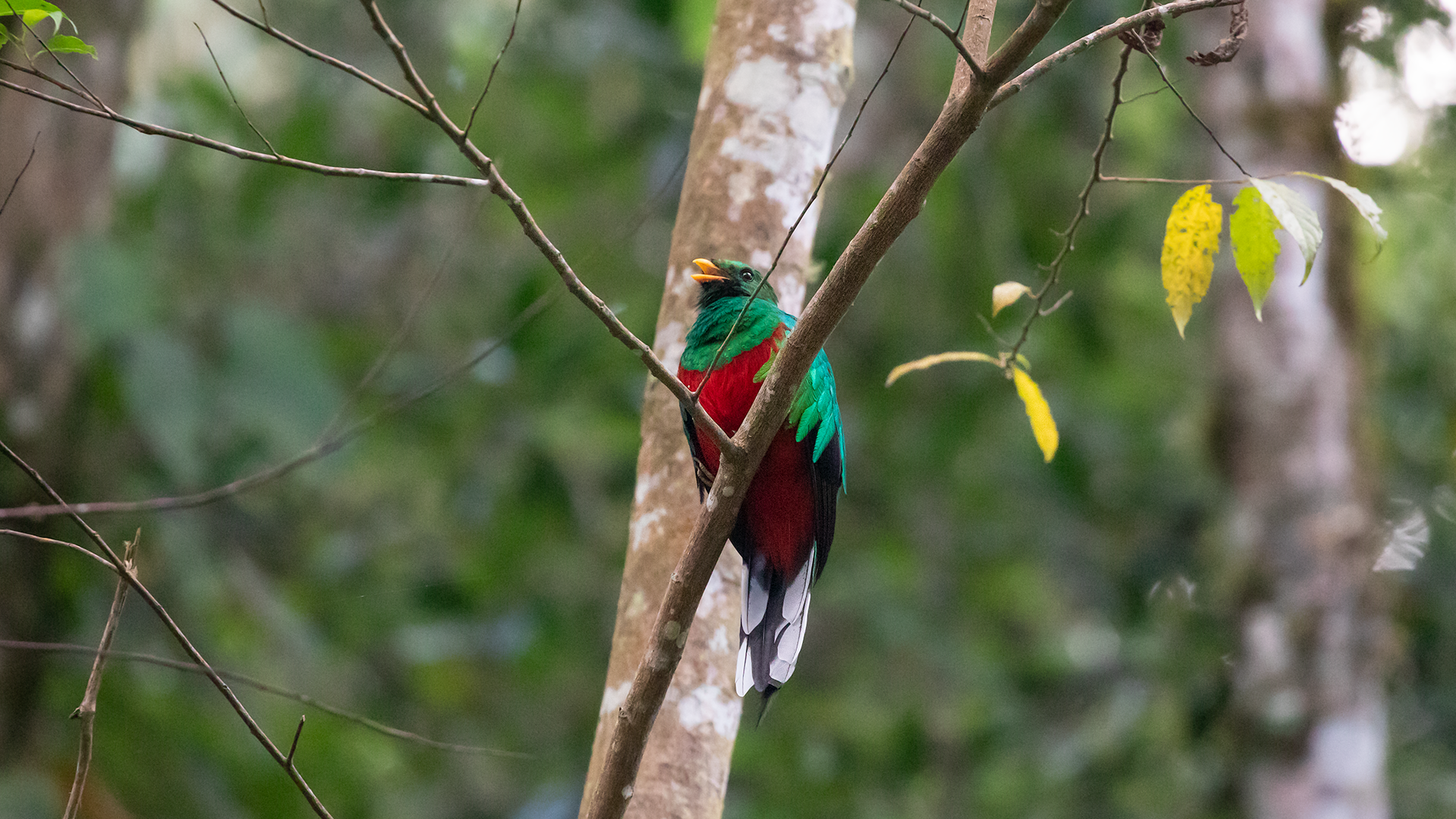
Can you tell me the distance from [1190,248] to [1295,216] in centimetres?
33

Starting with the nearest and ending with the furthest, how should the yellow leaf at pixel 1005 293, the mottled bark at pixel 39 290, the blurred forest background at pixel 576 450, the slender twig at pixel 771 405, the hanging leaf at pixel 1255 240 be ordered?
1. the slender twig at pixel 771 405
2. the hanging leaf at pixel 1255 240
3. the yellow leaf at pixel 1005 293
4. the mottled bark at pixel 39 290
5. the blurred forest background at pixel 576 450

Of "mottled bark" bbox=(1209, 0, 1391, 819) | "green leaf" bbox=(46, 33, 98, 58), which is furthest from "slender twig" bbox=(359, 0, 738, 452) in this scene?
"mottled bark" bbox=(1209, 0, 1391, 819)

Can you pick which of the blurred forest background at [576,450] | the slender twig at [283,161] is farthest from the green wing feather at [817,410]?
the blurred forest background at [576,450]

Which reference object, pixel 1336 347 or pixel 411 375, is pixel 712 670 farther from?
pixel 411 375

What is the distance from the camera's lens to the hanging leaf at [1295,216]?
6.14ft

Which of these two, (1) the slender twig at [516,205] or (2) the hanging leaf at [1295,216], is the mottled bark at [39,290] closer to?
(1) the slender twig at [516,205]

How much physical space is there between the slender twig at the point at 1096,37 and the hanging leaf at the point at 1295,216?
305 millimetres

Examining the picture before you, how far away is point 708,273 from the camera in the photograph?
3000 millimetres

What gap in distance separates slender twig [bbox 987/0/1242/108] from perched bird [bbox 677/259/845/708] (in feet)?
3.59

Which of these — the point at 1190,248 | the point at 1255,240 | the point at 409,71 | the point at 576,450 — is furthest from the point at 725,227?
the point at 576,450

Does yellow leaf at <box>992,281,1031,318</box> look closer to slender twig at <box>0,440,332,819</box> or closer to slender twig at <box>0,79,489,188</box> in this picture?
slender twig at <box>0,79,489,188</box>

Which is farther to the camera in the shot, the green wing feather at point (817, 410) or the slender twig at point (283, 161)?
the green wing feather at point (817, 410)

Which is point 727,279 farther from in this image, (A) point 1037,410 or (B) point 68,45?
(B) point 68,45

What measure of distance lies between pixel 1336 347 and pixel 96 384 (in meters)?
5.32
